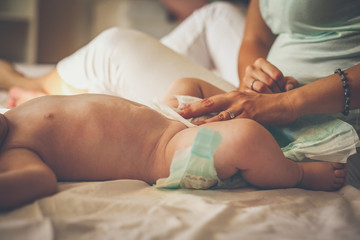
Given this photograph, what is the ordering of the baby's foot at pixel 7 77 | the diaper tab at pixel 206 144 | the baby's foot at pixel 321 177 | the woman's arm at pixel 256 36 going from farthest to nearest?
the baby's foot at pixel 7 77 < the woman's arm at pixel 256 36 < the baby's foot at pixel 321 177 < the diaper tab at pixel 206 144

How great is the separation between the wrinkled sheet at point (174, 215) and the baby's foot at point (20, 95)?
665 millimetres

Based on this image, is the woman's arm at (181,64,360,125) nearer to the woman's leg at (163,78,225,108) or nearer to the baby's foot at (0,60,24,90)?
the woman's leg at (163,78,225,108)

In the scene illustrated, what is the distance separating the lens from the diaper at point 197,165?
1.61 ft

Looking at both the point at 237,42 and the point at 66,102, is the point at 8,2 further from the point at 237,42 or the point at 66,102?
the point at 66,102

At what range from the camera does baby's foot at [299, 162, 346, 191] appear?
61 cm

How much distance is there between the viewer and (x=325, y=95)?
0.67 m

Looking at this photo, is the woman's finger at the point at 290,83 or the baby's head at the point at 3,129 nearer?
the baby's head at the point at 3,129

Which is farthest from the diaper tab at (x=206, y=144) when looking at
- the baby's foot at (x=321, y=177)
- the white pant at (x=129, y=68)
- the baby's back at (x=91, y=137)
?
the white pant at (x=129, y=68)

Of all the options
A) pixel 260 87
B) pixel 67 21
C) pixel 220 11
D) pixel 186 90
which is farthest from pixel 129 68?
pixel 67 21

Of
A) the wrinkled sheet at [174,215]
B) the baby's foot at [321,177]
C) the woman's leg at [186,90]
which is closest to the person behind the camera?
the wrinkled sheet at [174,215]

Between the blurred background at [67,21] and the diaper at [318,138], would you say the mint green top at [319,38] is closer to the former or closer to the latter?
the diaper at [318,138]

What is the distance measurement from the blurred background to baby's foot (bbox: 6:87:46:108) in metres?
1.30

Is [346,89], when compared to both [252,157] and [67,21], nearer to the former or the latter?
[252,157]

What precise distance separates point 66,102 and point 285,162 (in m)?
0.43
